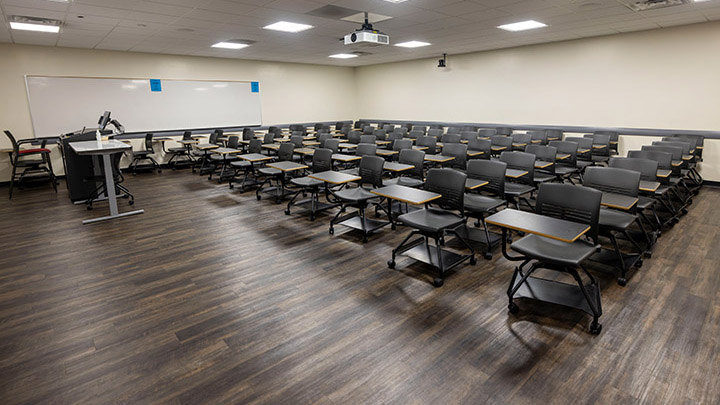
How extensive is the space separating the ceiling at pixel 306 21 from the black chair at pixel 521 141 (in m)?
2.09

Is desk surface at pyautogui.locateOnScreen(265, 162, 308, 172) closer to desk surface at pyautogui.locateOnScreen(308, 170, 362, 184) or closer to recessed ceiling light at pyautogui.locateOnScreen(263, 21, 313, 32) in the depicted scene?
desk surface at pyautogui.locateOnScreen(308, 170, 362, 184)

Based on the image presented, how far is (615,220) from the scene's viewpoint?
368 cm

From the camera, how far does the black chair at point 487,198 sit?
4230 millimetres

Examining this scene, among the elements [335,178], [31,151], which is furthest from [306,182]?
[31,151]

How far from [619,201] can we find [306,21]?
534cm

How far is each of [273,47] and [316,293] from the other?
7.47 meters

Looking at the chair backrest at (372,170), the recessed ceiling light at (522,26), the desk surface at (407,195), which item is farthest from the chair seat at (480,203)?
the recessed ceiling light at (522,26)

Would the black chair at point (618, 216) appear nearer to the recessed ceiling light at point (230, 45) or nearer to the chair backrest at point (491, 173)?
the chair backrest at point (491, 173)

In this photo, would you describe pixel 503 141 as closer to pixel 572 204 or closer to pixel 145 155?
pixel 572 204

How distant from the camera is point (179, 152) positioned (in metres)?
10.3

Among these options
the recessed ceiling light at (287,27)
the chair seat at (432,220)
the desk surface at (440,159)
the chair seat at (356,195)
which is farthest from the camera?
the recessed ceiling light at (287,27)

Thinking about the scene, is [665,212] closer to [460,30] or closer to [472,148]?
[472,148]

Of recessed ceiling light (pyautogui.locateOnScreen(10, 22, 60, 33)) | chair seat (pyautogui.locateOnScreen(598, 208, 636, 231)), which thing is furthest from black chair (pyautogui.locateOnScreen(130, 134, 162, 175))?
chair seat (pyautogui.locateOnScreen(598, 208, 636, 231))

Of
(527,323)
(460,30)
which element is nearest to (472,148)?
(460,30)
